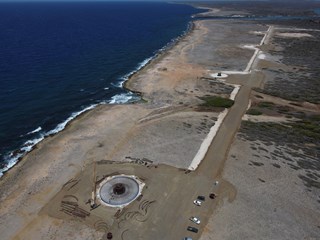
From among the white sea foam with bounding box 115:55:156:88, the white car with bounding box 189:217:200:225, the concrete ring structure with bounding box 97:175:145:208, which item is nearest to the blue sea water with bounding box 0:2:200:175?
the white sea foam with bounding box 115:55:156:88

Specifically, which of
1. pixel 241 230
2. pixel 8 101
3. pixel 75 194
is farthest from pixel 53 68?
pixel 241 230

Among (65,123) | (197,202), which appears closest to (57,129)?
(65,123)

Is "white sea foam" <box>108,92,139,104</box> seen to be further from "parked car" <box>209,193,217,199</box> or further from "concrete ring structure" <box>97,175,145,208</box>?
"parked car" <box>209,193,217,199</box>

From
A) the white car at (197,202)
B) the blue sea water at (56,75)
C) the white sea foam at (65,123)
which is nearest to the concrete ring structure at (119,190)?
the white car at (197,202)

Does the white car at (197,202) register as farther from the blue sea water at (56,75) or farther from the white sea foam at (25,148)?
the blue sea water at (56,75)

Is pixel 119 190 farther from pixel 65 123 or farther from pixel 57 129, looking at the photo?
pixel 65 123

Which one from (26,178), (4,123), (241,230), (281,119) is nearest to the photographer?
(241,230)

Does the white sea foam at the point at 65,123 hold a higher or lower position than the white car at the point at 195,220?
lower

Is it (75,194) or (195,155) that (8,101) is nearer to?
(75,194)
